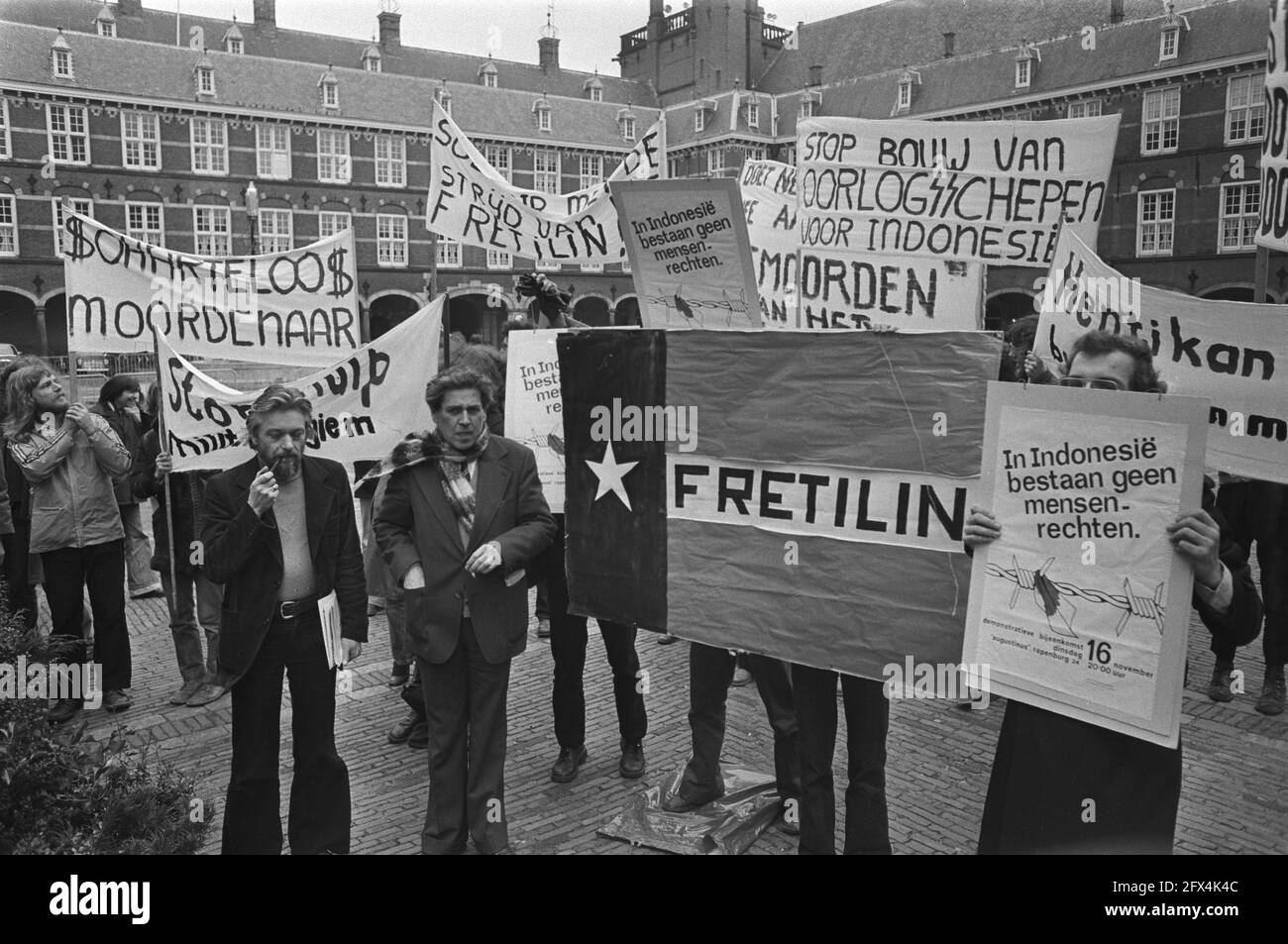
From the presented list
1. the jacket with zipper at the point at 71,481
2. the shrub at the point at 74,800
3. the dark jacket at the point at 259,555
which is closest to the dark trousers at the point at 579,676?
the dark jacket at the point at 259,555

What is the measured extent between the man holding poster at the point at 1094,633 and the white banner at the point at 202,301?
205 inches

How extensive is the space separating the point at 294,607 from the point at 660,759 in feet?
7.32

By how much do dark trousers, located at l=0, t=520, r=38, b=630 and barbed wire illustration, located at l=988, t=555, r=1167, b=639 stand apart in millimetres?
6291

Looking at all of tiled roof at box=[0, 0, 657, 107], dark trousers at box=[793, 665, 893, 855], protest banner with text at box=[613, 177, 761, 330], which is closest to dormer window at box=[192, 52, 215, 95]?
tiled roof at box=[0, 0, 657, 107]

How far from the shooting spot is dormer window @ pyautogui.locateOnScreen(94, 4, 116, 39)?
42.5 m

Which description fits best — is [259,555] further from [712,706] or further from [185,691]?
[185,691]

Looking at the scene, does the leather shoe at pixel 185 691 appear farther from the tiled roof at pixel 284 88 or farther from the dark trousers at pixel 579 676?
the tiled roof at pixel 284 88

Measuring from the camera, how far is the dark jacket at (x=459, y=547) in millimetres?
4141

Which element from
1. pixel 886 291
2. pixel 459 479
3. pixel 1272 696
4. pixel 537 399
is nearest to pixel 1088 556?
pixel 459 479

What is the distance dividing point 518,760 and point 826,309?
13.1ft

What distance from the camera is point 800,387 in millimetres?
3850

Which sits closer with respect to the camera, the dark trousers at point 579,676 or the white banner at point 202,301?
the dark trousers at point 579,676

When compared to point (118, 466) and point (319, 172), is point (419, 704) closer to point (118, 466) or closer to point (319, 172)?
point (118, 466)

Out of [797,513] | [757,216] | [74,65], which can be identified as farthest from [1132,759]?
[74,65]
